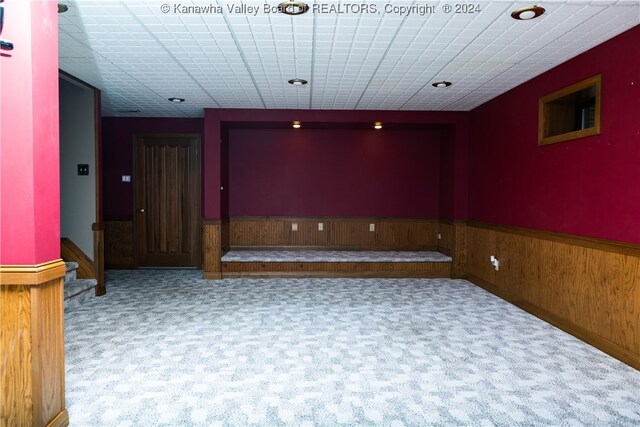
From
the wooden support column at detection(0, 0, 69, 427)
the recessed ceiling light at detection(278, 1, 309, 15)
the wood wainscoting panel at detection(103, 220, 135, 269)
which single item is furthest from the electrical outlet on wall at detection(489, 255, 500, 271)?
the wood wainscoting panel at detection(103, 220, 135, 269)

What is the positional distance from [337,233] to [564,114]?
152 inches

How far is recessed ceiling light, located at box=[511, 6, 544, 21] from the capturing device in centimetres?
287

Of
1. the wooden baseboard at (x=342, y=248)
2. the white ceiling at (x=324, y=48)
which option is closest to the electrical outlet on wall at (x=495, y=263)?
the wooden baseboard at (x=342, y=248)

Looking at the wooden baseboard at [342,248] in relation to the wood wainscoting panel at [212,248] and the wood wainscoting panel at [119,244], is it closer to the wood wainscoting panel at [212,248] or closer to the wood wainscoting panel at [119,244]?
the wood wainscoting panel at [212,248]

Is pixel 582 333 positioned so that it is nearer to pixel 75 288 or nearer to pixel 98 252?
pixel 75 288

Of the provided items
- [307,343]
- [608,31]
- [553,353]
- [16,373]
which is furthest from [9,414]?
[608,31]

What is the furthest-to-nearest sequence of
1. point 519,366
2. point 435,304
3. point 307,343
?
point 435,304 < point 307,343 < point 519,366

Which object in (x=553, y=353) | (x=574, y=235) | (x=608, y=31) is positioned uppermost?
(x=608, y=31)

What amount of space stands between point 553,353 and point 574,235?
114 centimetres

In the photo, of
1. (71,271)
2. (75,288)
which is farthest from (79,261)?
(75,288)

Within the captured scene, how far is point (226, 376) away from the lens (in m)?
2.80

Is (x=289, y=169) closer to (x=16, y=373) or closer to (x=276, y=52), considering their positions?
(x=276, y=52)

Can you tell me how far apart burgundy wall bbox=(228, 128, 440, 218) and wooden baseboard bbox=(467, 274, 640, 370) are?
2.50 meters

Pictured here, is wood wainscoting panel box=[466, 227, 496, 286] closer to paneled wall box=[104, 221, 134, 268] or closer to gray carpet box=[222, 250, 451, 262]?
gray carpet box=[222, 250, 451, 262]
